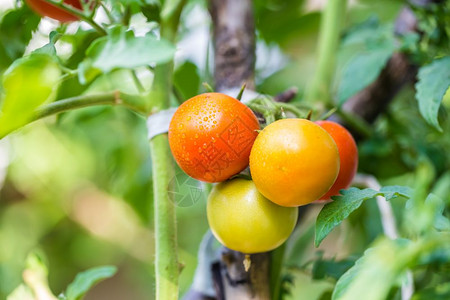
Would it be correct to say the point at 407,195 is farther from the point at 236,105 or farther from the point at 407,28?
the point at 407,28

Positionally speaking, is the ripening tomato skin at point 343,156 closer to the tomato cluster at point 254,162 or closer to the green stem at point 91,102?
the tomato cluster at point 254,162

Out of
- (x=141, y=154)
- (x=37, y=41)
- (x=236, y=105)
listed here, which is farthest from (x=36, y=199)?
(x=236, y=105)

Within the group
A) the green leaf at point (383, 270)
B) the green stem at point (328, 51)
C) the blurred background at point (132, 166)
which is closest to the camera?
the green leaf at point (383, 270)

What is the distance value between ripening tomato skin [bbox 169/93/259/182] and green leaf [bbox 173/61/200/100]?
0.34 metres

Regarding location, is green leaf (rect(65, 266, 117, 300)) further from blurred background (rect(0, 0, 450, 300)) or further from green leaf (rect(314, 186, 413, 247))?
green leaf (rect(314, 186, 413, 247))

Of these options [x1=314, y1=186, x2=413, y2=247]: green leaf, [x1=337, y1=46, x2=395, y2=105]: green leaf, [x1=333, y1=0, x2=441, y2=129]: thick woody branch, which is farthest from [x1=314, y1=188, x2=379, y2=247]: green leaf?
[x1=333, y1=0, x2=441, y2=129]: thick woody branch

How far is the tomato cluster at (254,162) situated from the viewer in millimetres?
311

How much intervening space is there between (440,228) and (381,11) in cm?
78

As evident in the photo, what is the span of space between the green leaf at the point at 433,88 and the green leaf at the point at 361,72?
0.32 ft

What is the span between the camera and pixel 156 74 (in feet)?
1.47

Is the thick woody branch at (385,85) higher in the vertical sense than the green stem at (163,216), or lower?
lower

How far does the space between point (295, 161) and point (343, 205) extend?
5cm

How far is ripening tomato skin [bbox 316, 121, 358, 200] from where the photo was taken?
367 mm

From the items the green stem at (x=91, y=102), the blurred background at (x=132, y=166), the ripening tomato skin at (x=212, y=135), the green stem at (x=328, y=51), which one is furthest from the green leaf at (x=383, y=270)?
the green stem at (x=328, y=51)
